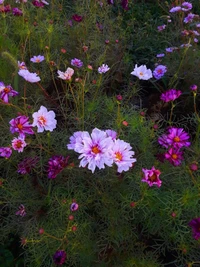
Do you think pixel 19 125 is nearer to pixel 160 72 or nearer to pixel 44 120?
pixel 44 120

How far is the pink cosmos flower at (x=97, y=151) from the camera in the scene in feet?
4.29

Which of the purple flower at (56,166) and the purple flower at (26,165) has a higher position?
the purple flower at (56,166)

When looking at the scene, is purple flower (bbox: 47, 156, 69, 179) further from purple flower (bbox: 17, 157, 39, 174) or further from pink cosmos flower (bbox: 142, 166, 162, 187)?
pink cosmos flower (bbox: 142, 166, 162, 187)

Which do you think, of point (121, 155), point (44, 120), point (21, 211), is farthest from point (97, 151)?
point (21, 211)

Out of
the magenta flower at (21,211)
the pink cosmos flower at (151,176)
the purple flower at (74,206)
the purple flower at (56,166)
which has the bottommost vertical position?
the magenta flower at (21,211)

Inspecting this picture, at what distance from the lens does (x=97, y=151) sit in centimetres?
132

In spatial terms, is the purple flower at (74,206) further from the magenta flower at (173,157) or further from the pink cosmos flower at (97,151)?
the magenta flower at (173,157)

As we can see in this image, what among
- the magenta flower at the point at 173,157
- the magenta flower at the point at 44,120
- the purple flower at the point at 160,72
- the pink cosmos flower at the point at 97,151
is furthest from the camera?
the purple flower at the point at 160,72

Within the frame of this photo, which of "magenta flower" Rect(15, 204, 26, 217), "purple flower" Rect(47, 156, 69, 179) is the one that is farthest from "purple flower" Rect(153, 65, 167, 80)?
"magenta flower" Rect(15, 204, 26, 217)

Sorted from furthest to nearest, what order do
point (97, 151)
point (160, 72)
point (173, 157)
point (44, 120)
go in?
point (160, 72)
point (44, 120)
point (173, 157)
point (97, 151)

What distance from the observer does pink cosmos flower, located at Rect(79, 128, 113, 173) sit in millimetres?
1308

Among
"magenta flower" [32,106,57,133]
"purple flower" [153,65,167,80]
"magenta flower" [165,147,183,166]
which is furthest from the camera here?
"purple flower" [153,65,167,80]

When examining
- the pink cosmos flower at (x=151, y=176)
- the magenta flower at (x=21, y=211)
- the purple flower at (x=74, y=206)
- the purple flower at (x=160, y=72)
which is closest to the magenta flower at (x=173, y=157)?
the pink cosmos flower at (x=151, y=176)

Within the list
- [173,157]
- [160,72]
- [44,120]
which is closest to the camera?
[173,157]
